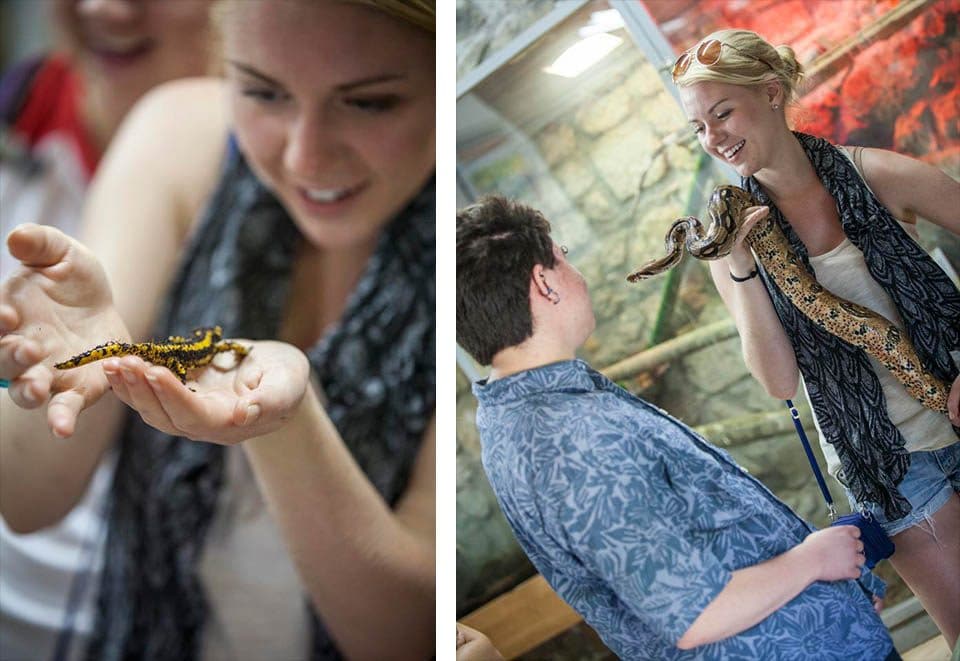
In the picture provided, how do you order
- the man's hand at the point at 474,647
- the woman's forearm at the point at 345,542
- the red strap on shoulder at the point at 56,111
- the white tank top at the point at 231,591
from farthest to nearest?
1. the red strap on shoulder at the point at 56,111
2. the white tank top at the point at 231,591
3. the man's hand at the point at 474,647
4. the woman's forearm at the point at 345,542

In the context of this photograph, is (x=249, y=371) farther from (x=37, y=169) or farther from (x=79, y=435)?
(x=37, y=169)

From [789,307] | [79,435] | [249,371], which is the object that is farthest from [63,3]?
[789,307]

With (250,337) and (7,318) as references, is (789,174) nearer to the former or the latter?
(250,337)

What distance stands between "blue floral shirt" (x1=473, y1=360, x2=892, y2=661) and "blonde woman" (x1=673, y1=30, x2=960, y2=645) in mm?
116

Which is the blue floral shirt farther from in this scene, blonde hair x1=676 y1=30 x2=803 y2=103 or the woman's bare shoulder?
the woman's bare shoulder

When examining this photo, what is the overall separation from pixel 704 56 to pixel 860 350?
47 centimetres

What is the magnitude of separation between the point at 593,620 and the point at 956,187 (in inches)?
31.3

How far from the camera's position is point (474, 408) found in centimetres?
144

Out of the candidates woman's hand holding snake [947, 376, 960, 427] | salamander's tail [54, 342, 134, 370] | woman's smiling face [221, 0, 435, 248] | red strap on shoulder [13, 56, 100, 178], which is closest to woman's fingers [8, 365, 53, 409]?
salamander's tail [54, 342, 134, 370]

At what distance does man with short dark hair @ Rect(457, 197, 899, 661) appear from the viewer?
3.95 feet

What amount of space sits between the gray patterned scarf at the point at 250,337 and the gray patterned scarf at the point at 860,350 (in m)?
0.58

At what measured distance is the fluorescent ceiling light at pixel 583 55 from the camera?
1.36 m

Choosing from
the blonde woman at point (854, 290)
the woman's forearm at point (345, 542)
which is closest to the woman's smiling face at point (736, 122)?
the blonde woman at point (854, 290)

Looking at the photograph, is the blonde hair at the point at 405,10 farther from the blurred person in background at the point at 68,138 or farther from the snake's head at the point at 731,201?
the snake's head at the point at 731,201
